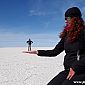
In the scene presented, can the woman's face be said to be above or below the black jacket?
above

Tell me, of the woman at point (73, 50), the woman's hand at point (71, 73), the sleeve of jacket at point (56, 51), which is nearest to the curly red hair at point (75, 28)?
the woman at point (73, 50)

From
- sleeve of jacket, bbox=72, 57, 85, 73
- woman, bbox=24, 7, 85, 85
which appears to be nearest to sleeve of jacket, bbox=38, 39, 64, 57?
woman, bbox=24, 7, 85, 85

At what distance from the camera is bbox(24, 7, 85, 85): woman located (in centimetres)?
365

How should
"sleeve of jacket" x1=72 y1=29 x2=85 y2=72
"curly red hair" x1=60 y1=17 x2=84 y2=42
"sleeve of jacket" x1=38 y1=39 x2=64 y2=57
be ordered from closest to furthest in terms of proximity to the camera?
"sleeve of jacket" x1=72 y1=29 x2=85 y2=72 < "curly red hair" x1=60 y1=17 x2=84 y2=42 < "sleeve of jacket" x1=38 y1=39 x2=64 y2=57

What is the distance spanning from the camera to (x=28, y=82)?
308 inches

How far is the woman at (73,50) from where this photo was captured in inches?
144

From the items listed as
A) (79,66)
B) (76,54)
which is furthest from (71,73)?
(76,54)

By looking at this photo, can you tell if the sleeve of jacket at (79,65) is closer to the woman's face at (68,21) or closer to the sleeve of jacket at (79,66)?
the sleeve of jacket at (79,66)

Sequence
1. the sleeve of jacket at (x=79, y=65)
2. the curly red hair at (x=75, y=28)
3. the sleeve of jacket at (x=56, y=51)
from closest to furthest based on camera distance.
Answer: the sleeve of jacket at (x=79, y=65) → the curly red hair at (x=75, y=28) → the sleeve of jacket at (x=56, y=51)

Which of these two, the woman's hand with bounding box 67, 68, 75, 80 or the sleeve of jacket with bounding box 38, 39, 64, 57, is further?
the sleeve of jacket with bounding box 38, 39, 64, 57

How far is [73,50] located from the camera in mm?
3766

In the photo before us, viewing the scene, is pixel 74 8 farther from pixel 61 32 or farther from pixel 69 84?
pixel 69 84

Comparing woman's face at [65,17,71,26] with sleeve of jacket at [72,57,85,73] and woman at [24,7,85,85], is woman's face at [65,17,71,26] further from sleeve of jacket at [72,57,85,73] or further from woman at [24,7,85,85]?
sleeve of jacket at [72,57,85,73]

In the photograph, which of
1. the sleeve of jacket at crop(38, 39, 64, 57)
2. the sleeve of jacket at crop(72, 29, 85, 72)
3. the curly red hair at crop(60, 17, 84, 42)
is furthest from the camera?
the sleeve of jacket at crop(38, 39, 64, 57)
